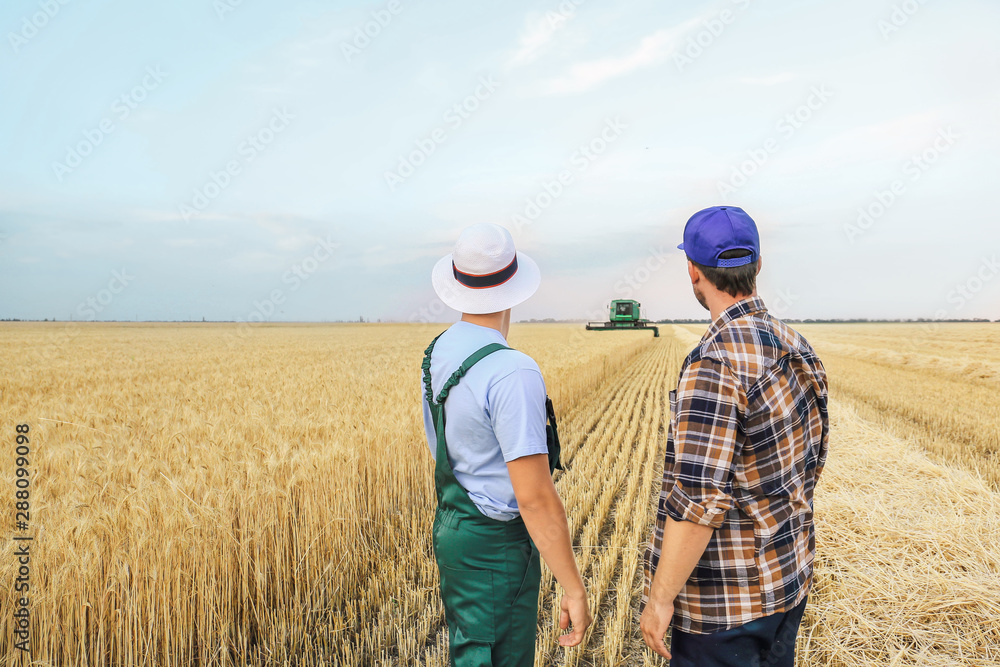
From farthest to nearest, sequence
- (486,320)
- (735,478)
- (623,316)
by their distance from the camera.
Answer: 1. (623,316)
2. (486,320)
3. (735,478)

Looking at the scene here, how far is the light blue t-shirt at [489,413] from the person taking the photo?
4.91 ft

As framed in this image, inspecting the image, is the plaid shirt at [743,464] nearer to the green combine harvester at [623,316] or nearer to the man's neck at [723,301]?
the man's neck at [723,301]

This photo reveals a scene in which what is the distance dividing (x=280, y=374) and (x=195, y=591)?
917cm

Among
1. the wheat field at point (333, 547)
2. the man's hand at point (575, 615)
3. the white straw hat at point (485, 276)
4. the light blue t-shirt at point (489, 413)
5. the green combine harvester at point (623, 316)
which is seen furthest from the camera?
the green combine harvester at point (623, 316)

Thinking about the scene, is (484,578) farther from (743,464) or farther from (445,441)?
(743,464)

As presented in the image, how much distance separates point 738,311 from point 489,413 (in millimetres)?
803

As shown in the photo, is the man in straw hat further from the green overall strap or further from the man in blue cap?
the man in blue cap

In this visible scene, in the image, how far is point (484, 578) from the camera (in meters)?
1.68

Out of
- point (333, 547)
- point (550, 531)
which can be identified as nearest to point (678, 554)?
point (550, 531)

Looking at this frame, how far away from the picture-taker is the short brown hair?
61.9 inches

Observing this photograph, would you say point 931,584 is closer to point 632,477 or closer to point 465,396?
point 632,477

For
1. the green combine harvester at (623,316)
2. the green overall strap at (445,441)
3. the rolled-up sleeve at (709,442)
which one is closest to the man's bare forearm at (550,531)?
the green overall strap at (445,441)

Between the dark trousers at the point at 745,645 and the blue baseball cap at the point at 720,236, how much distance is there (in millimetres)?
1061

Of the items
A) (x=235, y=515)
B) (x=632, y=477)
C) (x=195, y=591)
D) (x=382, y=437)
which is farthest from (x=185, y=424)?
(x=632, y=477)
